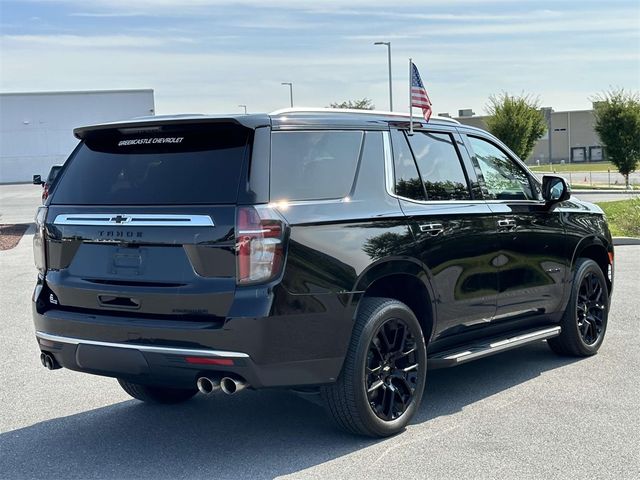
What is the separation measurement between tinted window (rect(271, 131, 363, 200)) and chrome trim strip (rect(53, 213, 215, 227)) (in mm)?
431

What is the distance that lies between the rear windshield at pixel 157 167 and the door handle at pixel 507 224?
2.33 meters

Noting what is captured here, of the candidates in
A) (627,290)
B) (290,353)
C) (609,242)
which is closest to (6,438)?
(290,353)

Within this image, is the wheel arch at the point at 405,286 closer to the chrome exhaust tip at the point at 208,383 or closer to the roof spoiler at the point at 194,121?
the chrome exhaust tip at the point at 208,383

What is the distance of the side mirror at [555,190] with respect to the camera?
21.7ft

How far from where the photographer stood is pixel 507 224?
6.18 meters

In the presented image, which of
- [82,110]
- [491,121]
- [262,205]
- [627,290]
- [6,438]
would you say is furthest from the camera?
[82,110]

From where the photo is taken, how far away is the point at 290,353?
14.8 feet

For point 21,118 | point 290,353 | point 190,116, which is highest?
point 21,118

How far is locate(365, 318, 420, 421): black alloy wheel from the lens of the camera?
197 inches

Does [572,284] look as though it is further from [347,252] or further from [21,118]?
[21,118]

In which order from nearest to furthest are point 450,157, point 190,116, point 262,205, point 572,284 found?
point 262,205, point 190,116, point 450,157, point 572,284

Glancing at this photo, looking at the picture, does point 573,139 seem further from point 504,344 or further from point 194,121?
point 194,121

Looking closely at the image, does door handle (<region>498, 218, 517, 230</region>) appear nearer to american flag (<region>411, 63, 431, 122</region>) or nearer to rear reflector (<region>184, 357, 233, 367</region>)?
american flag (<region>411, 63, 431, 122</region>)

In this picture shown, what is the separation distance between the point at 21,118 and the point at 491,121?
4116 cm
